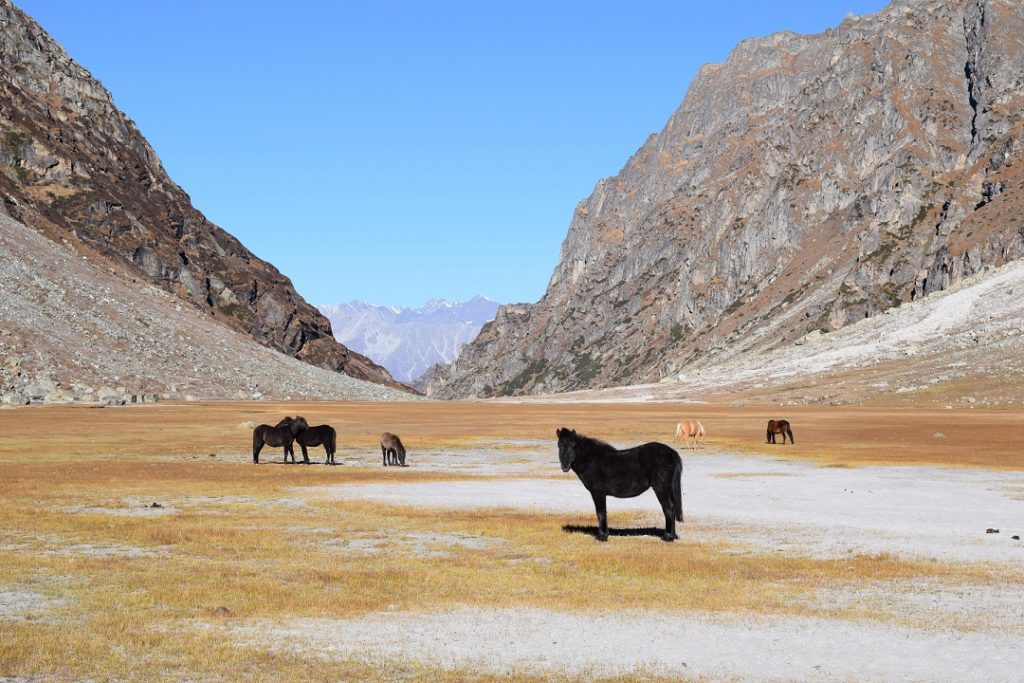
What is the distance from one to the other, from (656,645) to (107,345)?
14663 cm

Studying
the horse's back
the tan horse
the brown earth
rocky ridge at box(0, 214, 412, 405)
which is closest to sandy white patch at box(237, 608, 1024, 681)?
the horse's back

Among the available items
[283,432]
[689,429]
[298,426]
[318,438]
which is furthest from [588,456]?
[689,429]

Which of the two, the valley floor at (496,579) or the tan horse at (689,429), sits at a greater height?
the tan horse at (689,429)

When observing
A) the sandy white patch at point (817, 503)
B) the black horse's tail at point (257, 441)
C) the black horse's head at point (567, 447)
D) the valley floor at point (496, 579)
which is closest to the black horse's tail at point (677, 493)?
the valley floor at point (496, 579)

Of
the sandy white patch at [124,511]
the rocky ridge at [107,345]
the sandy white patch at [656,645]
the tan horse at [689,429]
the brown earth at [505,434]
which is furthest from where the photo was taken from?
the rocky ridge at [107,345]

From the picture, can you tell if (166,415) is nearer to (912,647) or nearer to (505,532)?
(505,532)

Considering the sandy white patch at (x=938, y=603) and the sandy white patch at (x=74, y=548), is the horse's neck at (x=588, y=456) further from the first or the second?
the sandy white patch at (x=74, y=548)

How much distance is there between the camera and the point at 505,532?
24.3 metres

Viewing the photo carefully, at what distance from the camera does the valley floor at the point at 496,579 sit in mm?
13062

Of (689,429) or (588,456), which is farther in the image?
(689,429)

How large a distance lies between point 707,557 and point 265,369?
165m

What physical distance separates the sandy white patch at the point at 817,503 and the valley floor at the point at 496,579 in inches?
6.2

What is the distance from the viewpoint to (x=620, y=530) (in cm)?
2561

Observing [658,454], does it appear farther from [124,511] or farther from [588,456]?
[124,511]
